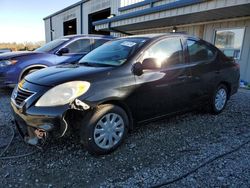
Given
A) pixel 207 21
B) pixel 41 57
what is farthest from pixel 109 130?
pixel 207 21

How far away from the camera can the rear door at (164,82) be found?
332cm

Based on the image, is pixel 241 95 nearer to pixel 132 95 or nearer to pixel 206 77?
pixel 206 77

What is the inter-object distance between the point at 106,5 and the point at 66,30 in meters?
10.3

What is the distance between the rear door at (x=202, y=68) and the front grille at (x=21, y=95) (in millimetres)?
2647

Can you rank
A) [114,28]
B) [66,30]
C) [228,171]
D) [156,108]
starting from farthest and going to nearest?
[66,30] < [114,28] < [156,108] < [228,171]

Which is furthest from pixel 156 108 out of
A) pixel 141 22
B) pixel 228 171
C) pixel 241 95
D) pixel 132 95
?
pixel 141 22

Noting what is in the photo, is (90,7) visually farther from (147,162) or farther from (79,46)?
(147,162)

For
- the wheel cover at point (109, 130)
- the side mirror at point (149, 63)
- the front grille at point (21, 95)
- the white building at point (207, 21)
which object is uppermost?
the white building at point (207, 21)

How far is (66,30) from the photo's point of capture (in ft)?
79.0

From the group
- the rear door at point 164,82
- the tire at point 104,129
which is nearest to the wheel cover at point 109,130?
the tire at point 104,129

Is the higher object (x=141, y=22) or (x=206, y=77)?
(x=141, y=22)

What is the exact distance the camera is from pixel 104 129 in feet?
9.68

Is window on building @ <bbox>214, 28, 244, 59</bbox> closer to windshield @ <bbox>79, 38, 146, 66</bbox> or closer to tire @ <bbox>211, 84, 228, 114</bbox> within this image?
Result: tire @ <bbox>211, 84, 228, 114</bbox>

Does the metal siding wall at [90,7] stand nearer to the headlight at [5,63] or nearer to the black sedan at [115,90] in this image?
the headlight at [5,63]
